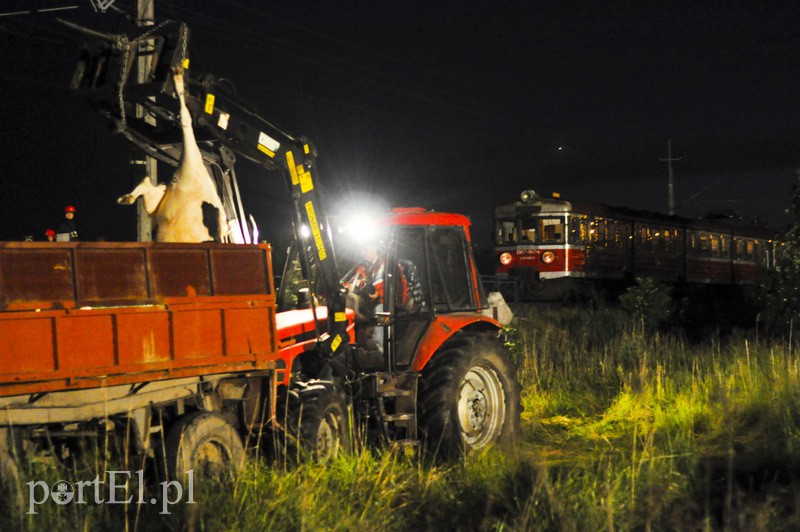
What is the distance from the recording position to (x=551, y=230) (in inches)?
1207

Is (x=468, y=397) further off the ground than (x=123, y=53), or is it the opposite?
(x=123, y=53)

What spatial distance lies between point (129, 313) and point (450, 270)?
12.2 feet

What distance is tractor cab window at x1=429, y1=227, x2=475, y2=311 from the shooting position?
8984 millimetres

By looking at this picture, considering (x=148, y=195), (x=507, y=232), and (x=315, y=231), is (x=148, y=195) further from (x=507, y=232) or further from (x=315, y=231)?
(x=507, y=232)

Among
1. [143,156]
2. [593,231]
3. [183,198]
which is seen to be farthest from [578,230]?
[183,198]

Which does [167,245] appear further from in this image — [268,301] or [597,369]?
[597,369]

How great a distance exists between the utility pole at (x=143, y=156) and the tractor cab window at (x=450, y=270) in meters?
2.60

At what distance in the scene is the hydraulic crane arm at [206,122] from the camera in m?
7.16

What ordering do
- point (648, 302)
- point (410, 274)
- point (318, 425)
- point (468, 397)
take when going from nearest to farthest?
1. point (318, 425)
2. point (410, 274)
3. point (468, 397)
4. point (648, 302)

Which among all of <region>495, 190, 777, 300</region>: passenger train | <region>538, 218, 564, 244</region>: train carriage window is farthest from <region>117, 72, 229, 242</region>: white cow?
<region>538, 218, 564, 244</region>: train carriage window

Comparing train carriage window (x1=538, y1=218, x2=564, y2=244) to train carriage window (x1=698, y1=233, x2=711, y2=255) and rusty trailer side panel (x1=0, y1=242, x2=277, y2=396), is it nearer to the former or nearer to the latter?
train carriage window (x1=698, y1=233, x2=711, y2=255)

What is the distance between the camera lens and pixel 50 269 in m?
5.96

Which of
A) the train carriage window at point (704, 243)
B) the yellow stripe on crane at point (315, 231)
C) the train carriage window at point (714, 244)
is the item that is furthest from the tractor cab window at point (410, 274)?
the train carriage window at point (714, 244)

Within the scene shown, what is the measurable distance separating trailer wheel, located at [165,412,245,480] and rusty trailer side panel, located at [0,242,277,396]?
1.19ft
